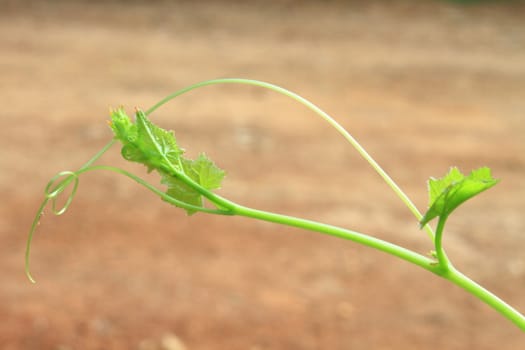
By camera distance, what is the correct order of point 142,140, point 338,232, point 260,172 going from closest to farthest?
point 338,232
point 142,140
point 260,172

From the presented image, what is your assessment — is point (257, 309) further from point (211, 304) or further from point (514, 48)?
point (514, 48)

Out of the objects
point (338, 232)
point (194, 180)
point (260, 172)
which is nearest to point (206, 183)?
point (194, 180)

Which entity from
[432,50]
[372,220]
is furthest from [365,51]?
[372,220]

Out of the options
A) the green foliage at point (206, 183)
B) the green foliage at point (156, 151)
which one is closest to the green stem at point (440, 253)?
the green foliage at point (206, 183)

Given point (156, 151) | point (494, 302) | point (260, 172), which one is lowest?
point (494, 302)

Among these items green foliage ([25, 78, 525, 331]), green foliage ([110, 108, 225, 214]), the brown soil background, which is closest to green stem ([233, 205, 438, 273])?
green foliage ([25, 78, 525, 331])

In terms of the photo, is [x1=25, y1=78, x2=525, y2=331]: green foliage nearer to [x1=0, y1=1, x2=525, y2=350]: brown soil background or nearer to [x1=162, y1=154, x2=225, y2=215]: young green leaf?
[x1=162, y1=154, x2=225, y2=215]: young green leaf

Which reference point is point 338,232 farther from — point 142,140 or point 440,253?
point 142,140
